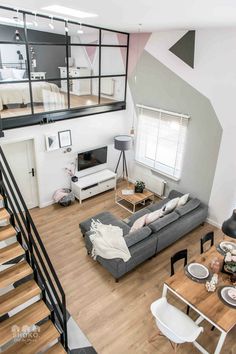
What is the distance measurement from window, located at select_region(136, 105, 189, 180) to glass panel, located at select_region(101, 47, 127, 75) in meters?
1.21

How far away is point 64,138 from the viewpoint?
6.68 meters

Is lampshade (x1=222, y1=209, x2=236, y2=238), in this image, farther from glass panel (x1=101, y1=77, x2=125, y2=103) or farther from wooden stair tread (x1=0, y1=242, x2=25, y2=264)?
glass panel (x1=101, y1=77, x2=125, y2=103)

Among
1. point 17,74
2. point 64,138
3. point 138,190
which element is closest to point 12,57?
point 17,74

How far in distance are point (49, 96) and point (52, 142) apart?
1.11m

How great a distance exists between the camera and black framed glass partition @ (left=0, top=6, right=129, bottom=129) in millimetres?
5773

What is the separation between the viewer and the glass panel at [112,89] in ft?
23.9

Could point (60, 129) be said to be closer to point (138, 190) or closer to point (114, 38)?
point (138, 190)

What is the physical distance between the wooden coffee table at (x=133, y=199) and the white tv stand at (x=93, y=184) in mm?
561

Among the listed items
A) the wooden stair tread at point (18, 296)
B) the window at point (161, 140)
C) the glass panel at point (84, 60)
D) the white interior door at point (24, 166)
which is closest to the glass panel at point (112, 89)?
the glass panel at point (84, 60)

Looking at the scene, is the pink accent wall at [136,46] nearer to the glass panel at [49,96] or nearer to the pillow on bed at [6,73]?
the glass panel at [49,96]

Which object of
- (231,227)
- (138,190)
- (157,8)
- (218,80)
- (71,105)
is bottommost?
(138,190)

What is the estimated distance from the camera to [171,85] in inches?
254

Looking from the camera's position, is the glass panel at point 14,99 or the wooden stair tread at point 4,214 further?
the glass panel at point 14,99

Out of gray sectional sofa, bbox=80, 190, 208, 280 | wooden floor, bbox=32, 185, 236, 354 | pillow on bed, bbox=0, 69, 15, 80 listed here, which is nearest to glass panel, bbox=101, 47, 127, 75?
pillow on bed, bbox=0, 69, 15, 80
